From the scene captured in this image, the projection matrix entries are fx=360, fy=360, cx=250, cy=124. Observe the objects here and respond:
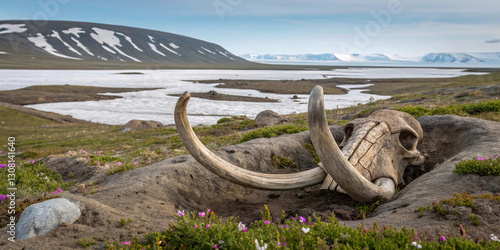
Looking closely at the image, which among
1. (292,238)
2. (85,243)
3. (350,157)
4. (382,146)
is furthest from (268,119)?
(292,238)

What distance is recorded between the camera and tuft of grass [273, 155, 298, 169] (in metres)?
9.92

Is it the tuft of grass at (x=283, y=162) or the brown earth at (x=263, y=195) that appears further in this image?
the tuft of grass at (x=283, y=162)

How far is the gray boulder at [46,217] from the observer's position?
5.04 m

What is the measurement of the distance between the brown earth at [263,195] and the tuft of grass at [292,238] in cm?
38

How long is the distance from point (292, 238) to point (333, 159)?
2.09m

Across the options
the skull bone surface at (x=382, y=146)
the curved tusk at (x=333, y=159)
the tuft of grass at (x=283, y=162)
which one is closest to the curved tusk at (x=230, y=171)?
the skull bone surface at (x=382, y=146)

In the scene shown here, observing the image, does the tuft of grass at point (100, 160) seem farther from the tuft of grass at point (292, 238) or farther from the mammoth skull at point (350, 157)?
the tuft of grass at point (292, 238)

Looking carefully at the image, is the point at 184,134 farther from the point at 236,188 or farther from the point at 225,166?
the point at 236,188

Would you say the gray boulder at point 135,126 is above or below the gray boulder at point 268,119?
below

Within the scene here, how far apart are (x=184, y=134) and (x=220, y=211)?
7.53 ft

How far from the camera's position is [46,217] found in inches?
202

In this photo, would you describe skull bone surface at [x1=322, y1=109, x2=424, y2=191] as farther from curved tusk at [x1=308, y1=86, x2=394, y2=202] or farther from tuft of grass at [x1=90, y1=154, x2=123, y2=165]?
tuft of grass at [x1=90, y1=154, x2=123, y2=165]

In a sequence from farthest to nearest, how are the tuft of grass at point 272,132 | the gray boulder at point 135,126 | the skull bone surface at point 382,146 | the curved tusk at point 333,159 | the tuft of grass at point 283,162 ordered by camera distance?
1. the gray boulder at point 135,126
2. the tuft of grass at point 272,132
3. the tuft of grass at point 283,162
4. the skull bone surface at point 382,146
5. the curved tusk at point 333,159

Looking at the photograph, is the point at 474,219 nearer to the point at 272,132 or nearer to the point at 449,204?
the point at 449,204
